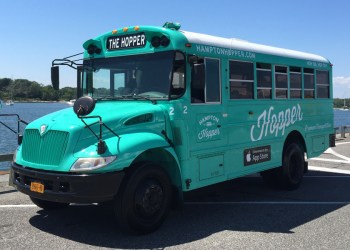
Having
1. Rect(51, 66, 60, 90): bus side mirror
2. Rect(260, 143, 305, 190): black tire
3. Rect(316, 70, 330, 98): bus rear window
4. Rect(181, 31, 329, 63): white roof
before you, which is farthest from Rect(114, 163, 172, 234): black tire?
Rect(316, 70, 330, 98): bus rear window

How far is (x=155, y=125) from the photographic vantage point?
5633mm

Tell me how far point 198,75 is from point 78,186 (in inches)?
90.9

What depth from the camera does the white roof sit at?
6.19 meters

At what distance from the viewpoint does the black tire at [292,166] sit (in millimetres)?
8266

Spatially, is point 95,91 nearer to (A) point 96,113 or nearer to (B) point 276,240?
(A) point 96,113

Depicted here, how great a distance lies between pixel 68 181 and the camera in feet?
16.0

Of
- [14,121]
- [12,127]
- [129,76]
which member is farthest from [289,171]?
[14,121]

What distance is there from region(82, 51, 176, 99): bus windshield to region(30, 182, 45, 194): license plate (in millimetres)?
1809

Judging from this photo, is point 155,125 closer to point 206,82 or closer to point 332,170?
point 206,82

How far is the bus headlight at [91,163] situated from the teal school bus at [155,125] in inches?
0.5

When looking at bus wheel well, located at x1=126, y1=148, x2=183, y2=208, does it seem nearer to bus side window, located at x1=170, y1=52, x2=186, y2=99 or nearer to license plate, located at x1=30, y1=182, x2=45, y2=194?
bus side window, located at x1=170, y1=52, x2=186, y2=99

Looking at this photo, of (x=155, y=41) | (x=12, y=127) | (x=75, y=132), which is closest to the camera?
(x=75, y=132)

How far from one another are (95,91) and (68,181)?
6.99 feet

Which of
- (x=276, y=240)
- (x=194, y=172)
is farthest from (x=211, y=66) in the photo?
(x=276, y=240)
